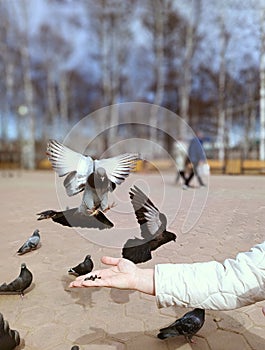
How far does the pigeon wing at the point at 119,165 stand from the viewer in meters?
0.98

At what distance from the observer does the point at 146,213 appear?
899 millimetres

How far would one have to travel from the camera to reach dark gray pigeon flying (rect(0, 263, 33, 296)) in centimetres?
134

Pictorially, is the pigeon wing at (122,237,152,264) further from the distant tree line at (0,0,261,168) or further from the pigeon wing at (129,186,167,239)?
the distant tree line at (0,0,261,168)

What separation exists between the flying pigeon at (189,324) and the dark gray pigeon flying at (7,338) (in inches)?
19.2

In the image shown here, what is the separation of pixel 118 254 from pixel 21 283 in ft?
1.85

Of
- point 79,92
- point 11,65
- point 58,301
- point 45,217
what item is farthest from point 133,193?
point 79,92

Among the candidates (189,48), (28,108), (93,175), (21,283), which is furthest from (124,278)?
(28,108)

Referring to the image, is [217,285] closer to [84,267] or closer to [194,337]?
[194,337]

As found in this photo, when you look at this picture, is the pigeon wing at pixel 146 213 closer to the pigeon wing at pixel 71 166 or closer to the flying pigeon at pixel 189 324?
the pigeon wing at pixel 71 166

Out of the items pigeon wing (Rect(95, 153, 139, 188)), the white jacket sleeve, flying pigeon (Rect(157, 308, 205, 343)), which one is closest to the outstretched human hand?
the white jacket sleeve

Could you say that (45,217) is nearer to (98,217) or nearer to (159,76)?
(98,217)

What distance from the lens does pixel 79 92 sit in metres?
18.3

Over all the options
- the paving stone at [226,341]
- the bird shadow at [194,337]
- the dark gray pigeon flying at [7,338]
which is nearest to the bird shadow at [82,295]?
the bird shadow at [194,337]

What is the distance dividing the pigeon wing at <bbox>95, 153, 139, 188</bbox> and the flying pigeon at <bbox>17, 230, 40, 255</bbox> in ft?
1.22
